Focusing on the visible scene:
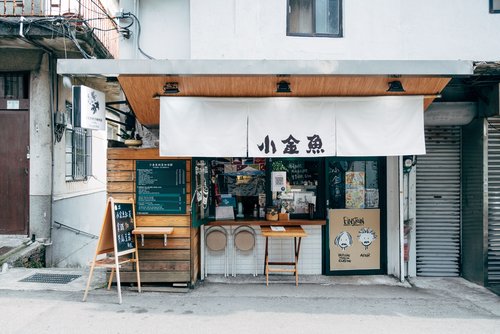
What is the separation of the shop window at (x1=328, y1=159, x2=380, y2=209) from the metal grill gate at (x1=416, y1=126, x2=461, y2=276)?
972 mm

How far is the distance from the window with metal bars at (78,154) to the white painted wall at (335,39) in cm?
485

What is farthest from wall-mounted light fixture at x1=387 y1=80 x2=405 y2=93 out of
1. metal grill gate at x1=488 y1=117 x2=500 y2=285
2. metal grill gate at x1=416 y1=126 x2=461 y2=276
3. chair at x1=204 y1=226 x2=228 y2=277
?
chair at x1=204 y1=226 x2=228 y2=277

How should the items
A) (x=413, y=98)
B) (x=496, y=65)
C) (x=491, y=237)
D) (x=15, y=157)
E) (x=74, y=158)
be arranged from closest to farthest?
1. (x=496, y=65)
2. (x=413, y=98)
3. (x=491, y=237)
4. (x=15, y=157)
5. (x=74, y=158)

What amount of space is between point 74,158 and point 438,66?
10163 millimetres

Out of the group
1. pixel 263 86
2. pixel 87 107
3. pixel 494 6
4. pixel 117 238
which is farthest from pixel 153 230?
pixel 494 6

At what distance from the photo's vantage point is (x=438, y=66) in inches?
218

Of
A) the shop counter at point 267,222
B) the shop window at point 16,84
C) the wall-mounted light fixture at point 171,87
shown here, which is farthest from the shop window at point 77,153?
the shop counter at point 267,222

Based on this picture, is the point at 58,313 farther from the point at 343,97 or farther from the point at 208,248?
the point at 343,97

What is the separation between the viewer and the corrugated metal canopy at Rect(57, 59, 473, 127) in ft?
18.0

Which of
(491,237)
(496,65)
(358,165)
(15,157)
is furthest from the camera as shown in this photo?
(15,157)

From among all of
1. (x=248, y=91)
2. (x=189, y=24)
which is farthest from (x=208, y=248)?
(x=189, y=24)

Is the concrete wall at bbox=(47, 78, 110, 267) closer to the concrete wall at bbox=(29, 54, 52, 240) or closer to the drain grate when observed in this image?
the concrete wall at bbox=(29, 54, 52, 240)

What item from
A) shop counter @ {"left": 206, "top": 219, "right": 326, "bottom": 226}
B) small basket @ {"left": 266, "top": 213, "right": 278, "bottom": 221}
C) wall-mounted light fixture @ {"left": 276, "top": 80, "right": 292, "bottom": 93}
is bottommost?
shop counter @ {"left": 206, "top": 219, "right": 326, "bottom": 226}

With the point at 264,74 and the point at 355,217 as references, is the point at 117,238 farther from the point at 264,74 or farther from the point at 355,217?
the point at 355,217
